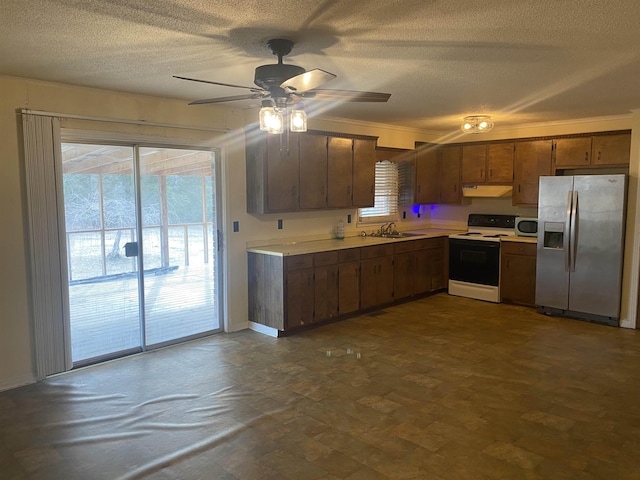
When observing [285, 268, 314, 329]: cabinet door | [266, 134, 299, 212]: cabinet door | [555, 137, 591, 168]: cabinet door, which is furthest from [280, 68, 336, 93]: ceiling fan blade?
[555, 137, 591, 168]: cabinet door

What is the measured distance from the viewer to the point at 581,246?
544cm

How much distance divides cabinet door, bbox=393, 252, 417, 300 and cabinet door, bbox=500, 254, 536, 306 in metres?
1.19

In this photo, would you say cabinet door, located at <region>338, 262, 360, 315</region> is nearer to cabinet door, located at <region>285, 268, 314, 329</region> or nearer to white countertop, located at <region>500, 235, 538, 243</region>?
cabinet door, located at <region>285, 268, 314, 329</region>

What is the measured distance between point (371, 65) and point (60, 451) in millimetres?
3168

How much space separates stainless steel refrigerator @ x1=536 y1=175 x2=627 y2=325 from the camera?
5.23 metres

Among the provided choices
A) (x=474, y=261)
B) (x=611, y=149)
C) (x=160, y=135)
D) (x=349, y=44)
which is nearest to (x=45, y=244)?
(x=160, y=135)

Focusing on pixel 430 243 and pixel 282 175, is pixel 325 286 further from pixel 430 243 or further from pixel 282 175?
pixel 430 243

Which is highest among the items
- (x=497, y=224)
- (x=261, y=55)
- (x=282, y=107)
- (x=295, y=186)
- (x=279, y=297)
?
(x=261, y=55)

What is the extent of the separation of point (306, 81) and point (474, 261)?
4.66m

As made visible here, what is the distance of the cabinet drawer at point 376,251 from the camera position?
5.67 meters

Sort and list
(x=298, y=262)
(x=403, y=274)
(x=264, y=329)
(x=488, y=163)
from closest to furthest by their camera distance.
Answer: (x=298, y=262) → (x=264, y=329) → (x=403, y=274) → (x=488, y=163)

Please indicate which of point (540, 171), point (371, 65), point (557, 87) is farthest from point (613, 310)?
point (371, 65)

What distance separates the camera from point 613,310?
17.3 ft

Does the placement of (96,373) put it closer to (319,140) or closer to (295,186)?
(295,186)
